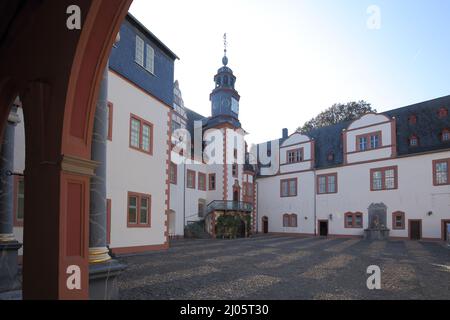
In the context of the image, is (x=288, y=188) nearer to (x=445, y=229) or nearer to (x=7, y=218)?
(x=445, y=229)

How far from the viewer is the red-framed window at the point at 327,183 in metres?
32.0

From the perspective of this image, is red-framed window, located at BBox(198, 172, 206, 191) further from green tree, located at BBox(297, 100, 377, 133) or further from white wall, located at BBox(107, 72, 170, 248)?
green tree, located at BBox(297, 100, 377, 133)

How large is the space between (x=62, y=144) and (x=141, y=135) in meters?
12.8

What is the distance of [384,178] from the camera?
28.5m

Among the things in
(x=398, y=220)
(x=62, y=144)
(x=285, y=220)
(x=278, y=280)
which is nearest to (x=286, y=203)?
(x=285, y=220)

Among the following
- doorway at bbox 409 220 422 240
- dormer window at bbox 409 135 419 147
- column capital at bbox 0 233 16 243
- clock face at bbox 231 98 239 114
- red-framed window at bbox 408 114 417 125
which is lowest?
doorway at bbox 409 220 422 240

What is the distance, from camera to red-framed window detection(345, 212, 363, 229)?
2965cm

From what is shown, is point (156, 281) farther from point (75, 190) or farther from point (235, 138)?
point (235, 138)

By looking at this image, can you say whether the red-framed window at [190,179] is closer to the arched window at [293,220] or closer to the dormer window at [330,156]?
the arched window at [293,220]

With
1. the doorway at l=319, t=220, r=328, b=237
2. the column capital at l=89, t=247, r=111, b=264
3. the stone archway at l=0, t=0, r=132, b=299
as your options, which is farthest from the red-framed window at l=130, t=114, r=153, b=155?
the doorway at l=319, t=220, r=328, b=237

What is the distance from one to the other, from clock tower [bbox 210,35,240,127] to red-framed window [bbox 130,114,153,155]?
16.6 metres

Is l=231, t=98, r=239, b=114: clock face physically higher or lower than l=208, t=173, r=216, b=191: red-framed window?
higher
